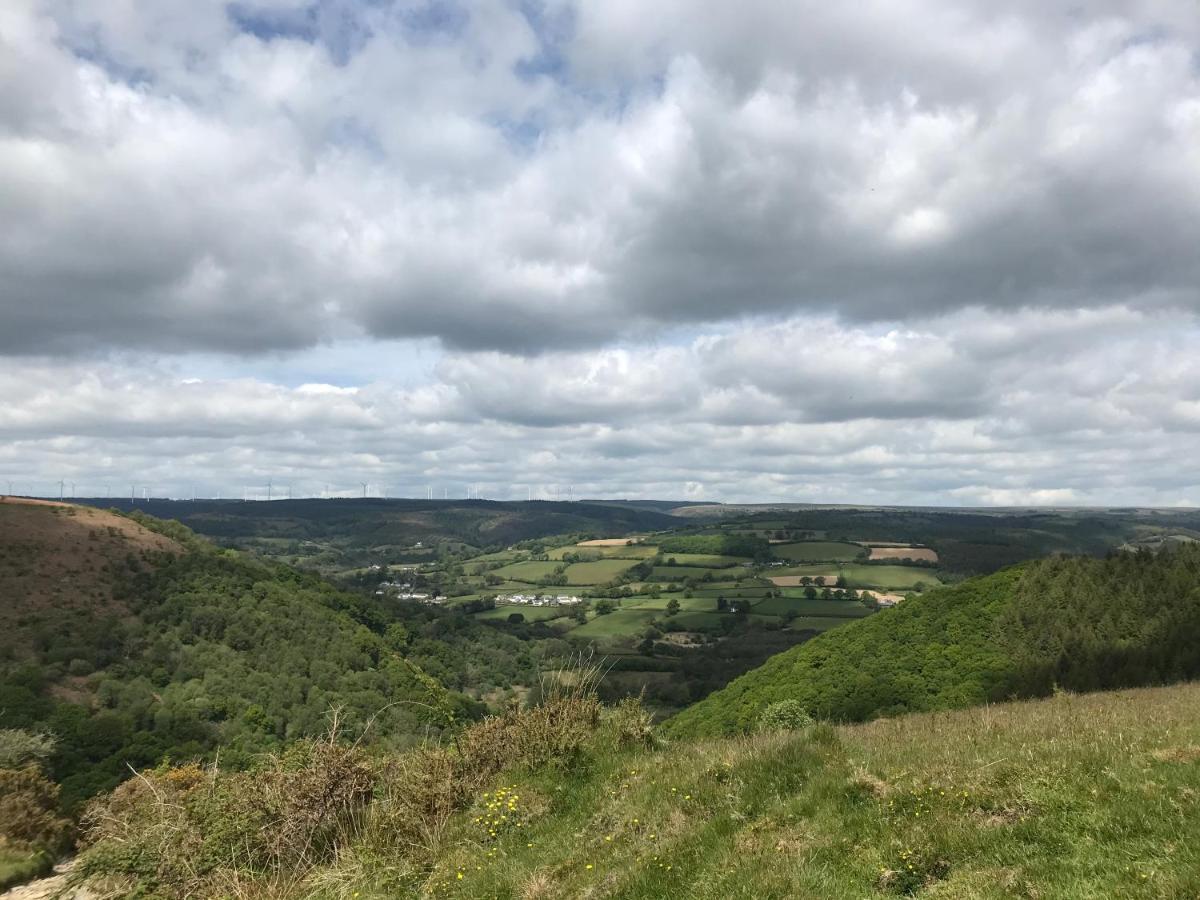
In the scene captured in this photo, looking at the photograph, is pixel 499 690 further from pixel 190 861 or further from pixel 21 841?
pixel 190 861

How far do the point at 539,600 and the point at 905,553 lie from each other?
9659cm

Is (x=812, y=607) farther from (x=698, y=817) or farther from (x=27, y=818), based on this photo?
(x=698, y=817)

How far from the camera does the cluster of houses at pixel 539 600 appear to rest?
526 feet

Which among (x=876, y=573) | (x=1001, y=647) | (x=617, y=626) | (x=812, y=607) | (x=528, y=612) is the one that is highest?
(x=1001, y=647)

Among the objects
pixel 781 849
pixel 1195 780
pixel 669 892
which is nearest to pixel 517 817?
pixel 669 892

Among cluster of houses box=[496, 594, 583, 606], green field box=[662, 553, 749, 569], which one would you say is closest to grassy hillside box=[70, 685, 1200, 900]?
cluster of houses box=[496, 594, 583, 606]

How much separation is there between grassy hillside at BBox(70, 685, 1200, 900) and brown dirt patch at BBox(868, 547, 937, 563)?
173 meters

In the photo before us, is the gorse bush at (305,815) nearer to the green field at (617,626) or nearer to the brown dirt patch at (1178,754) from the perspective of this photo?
the brown dirt patch at (1178,754)

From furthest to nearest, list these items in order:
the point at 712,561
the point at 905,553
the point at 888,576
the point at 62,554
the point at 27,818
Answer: the point at 712,561 → the point at 905,553 → the point at 888,576 → the point at 62,554 → the point at 27,818

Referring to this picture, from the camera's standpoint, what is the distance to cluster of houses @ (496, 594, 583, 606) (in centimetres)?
16038

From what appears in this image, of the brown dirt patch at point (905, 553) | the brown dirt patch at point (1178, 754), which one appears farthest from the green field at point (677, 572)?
the brown dirt patch at point (1178, 754)

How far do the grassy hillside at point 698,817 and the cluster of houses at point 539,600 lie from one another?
148131 mm

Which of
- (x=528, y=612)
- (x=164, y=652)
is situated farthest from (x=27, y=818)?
(x=528, y=612)

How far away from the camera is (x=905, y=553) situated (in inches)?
6914
